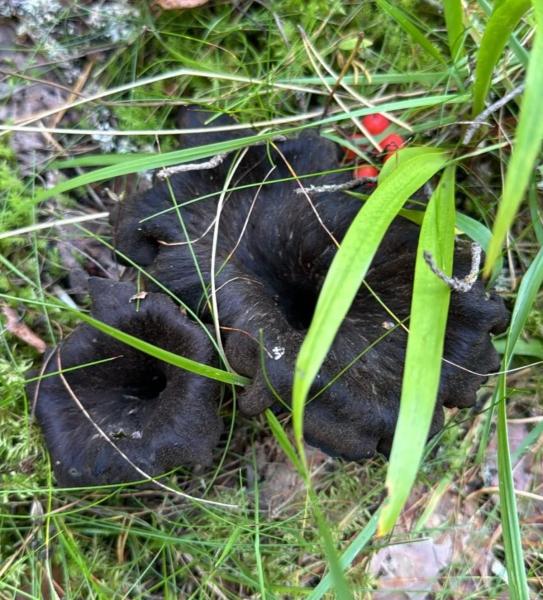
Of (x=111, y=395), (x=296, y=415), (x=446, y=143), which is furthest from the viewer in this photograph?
(x=446, y=143)

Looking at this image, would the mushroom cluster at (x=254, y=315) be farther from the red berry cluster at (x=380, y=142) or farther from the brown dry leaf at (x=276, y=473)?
the brown dry leaf at (x=276, y=473)

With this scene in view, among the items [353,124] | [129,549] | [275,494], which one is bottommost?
[129,549]

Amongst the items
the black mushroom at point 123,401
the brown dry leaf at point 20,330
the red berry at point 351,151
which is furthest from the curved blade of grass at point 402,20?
the brown dry leaf at point 20,330

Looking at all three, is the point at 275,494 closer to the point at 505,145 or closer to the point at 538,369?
the point at 538,369

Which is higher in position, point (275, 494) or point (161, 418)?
point (161, 418)

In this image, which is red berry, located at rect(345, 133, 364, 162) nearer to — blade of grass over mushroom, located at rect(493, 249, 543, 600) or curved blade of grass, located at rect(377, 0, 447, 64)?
curved blade of grass, located at rect(377, 0, 447, 64)

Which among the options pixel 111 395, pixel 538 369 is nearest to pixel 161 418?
pixel 111 395
